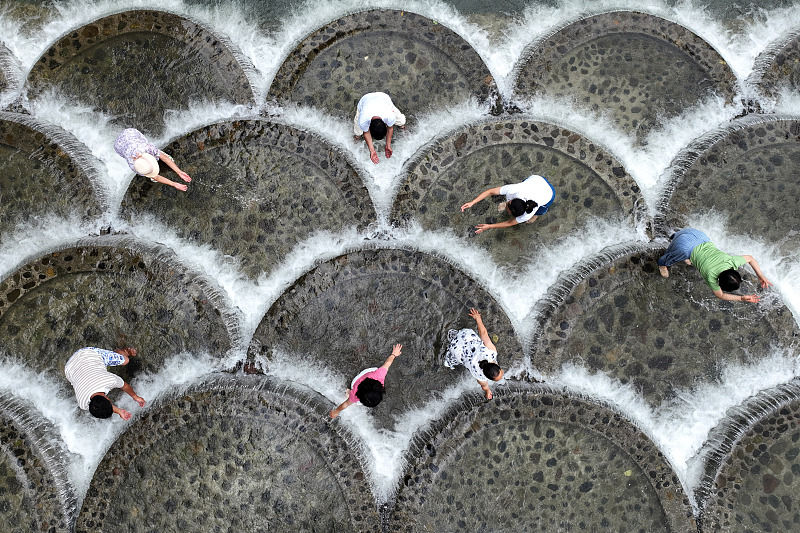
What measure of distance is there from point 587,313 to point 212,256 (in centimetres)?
405

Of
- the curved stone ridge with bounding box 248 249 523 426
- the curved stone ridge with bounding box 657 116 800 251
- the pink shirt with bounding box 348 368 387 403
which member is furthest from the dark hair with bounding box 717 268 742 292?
the pink shirt with bounding box 348 368 387 403

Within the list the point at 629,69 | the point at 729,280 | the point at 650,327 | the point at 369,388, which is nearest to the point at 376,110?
the point at 369,388

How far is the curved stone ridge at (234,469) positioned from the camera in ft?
17.4

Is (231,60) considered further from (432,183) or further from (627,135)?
(627,135)

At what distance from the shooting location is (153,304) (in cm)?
558

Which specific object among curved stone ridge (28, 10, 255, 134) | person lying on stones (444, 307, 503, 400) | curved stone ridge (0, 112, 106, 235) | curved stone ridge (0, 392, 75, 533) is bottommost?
curved stone ridge (0, 392, 75, 533)

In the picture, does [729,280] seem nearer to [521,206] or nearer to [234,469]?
[521,206]

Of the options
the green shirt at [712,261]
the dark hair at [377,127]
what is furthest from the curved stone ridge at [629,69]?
the dark hair at [377,127]

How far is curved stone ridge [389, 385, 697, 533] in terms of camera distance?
5.36m

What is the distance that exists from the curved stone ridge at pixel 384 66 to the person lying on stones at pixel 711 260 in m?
2.60

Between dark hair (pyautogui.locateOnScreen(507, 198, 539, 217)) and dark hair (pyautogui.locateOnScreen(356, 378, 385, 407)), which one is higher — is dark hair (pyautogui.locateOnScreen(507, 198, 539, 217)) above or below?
above

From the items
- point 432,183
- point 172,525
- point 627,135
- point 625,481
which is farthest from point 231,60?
point 625,481

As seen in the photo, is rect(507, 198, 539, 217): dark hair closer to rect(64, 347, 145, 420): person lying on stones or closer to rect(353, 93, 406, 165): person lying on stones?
rect(353, 93, 406, 165): person lying on stones

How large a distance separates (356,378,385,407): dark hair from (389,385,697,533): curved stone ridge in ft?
3.44
